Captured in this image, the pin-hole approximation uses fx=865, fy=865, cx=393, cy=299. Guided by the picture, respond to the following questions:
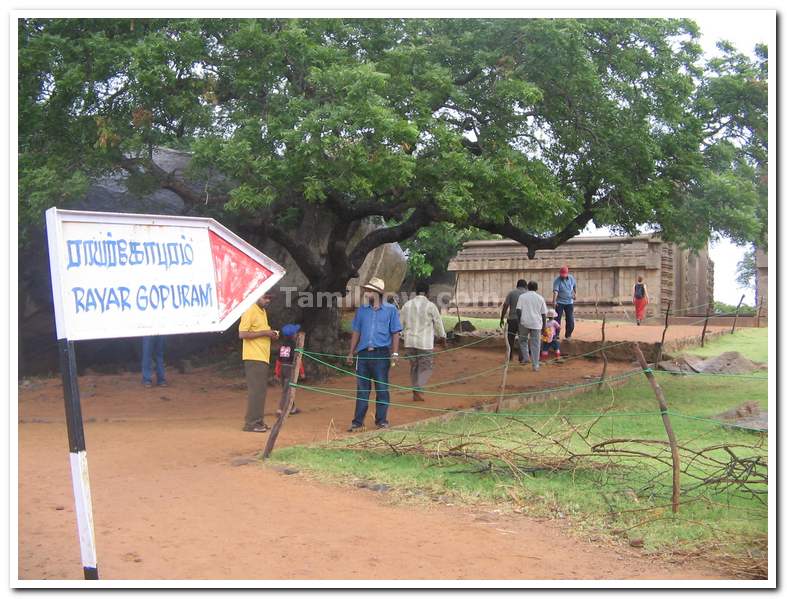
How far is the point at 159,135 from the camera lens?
11.9 meters

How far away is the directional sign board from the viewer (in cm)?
478

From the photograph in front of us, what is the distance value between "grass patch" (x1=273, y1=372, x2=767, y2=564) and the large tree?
3074 millimetres

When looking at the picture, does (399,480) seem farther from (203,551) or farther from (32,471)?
(32,471)

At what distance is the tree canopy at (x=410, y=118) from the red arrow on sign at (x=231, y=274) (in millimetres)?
4666

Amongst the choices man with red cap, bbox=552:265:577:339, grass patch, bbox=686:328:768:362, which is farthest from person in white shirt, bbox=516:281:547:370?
grass patch, bbox=686:328:768:362

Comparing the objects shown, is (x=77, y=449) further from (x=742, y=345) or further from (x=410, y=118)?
(x=742, y=345)

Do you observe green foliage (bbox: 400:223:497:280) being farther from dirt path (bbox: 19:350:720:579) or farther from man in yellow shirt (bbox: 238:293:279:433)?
dirt path (bbox: 19:350:720:579)

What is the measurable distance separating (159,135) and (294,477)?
242 inches

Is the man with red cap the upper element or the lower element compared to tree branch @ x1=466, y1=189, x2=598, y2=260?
lower

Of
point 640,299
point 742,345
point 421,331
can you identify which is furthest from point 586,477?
point 640,299

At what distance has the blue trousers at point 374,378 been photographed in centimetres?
995

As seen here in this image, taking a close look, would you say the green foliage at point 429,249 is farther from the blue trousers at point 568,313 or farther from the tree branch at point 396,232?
the tree branch at point 396,232
